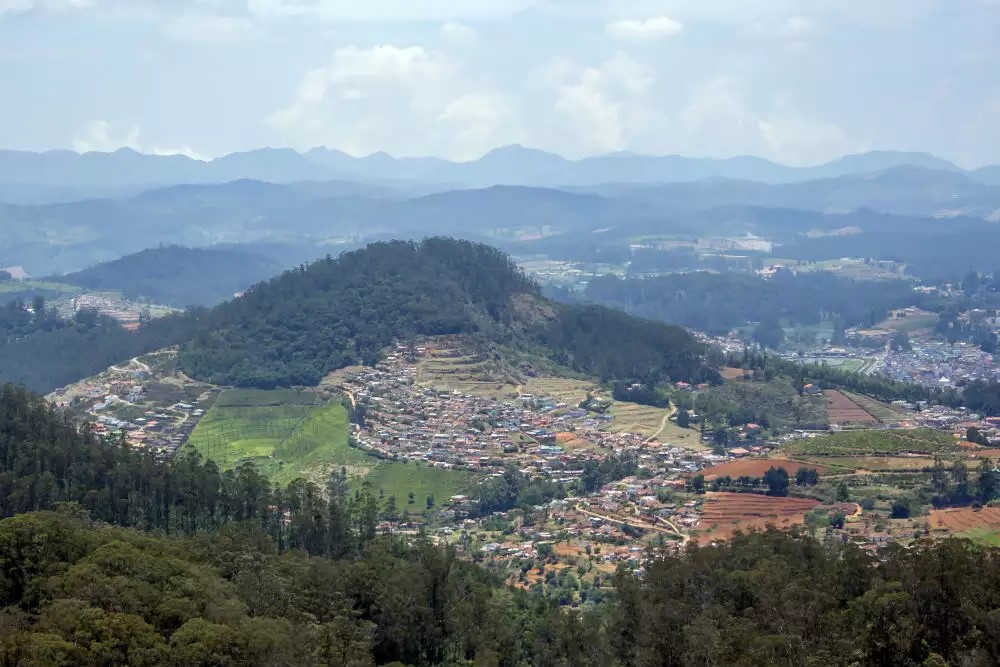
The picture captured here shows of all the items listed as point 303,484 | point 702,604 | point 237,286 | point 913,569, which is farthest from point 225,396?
point 237,286

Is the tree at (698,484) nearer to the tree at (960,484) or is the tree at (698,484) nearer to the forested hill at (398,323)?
the tree at (960,484)

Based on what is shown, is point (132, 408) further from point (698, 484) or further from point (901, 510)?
point (901, 510)

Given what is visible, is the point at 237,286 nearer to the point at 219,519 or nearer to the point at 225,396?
the point at 225,396

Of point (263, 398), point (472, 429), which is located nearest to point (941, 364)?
point (472, 429)

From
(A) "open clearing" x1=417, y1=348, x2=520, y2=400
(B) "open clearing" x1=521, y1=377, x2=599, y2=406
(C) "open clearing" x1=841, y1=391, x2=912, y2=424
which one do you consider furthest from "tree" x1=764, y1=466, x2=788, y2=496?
(A) "open clearing" x1=417, y1=348, x2=520, y2=400

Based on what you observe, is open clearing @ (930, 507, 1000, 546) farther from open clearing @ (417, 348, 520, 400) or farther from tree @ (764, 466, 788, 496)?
open clearing @ (417, 348, 520, 400)
